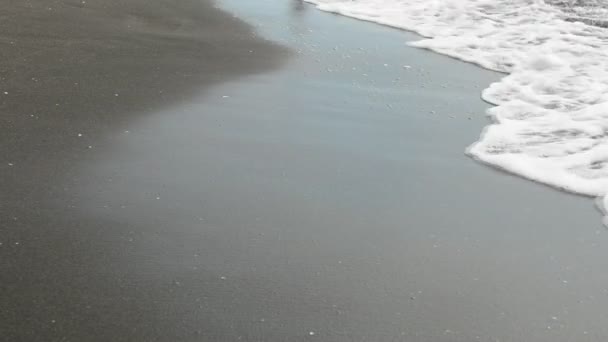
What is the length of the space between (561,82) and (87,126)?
12.9ft

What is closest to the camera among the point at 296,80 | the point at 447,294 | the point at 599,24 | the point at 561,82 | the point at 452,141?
Answer: the point at 447,294

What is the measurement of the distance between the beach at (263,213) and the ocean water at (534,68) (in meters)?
0.24

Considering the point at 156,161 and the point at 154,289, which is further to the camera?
the point at 156,161

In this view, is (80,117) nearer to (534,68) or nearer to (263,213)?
(263,213)

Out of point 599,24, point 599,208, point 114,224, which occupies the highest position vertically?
point 599,24

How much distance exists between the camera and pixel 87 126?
392 centimetres

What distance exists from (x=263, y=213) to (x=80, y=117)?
1.52 metres

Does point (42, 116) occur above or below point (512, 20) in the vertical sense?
below

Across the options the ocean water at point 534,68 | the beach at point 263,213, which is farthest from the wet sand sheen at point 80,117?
the ocean water at point 534,68

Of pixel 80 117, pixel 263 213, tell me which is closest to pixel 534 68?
pixel 263 213

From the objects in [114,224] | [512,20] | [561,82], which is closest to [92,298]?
[114,224]

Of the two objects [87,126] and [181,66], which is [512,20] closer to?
[181,66]

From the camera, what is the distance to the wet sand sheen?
94.0 inches

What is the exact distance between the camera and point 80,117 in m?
4.02
